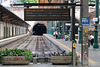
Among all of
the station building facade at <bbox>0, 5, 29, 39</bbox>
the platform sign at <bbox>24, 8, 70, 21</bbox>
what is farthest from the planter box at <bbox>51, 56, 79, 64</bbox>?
the station building facade at <bbox>0, 5, 29, 39</bbox>

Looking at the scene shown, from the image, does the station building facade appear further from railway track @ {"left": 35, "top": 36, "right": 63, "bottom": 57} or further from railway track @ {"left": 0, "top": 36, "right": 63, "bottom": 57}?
railway track @ {"left": 35, "top": 36, "right": 63, "bottom": 57}

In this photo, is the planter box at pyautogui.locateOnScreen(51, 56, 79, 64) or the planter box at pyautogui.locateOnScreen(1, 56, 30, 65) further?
the planter box at pyautogui.locateOnScreen(51, 56, 79, 64)

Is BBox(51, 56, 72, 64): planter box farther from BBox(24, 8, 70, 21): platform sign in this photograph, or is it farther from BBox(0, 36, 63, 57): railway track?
BBox(0, 36, 63, 57): railway track

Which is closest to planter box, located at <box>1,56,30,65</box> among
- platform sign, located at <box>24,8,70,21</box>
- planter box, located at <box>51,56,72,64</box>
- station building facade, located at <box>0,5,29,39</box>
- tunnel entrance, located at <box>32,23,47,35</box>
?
planter box, located at <box>51,56,72,64</box>

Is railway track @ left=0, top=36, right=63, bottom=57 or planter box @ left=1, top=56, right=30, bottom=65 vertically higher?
planter box @ left=1, top=56, right=30, bottom=65

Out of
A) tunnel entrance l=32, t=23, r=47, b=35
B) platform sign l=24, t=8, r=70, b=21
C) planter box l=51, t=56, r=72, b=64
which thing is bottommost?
tunnel entrance l=32, t=23, r=47, b=35

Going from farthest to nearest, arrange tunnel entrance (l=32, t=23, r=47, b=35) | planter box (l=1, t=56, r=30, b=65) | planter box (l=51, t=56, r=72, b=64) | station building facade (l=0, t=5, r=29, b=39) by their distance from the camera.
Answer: tunnel entrance (l=32, t=23, r=47, b=35), station building facade (l=0, t=5, r=29, b=39), planter box (l=51, t=56, r=72, b=64), planter box (l=1, t=56, r=30, b=65)

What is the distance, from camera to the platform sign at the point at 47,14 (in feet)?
38.1

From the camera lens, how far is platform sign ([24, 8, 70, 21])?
38.1 feet

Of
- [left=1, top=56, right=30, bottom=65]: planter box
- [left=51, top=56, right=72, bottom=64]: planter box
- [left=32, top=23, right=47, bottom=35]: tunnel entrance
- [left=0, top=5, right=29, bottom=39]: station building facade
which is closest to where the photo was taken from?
[left=1, top=56, right=30, bottom=65]: planter box

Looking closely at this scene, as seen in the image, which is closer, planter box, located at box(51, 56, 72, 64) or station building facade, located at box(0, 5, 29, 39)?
planter box, located at box(51, 56, 72, 64)

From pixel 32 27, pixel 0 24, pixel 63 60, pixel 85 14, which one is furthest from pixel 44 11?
pixel 32 27

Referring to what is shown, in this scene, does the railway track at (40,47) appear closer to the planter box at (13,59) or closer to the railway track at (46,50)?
the railway track at (46,50)

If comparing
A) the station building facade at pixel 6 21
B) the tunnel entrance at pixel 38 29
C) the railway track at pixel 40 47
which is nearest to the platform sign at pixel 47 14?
the railway track at pixel 40 47
